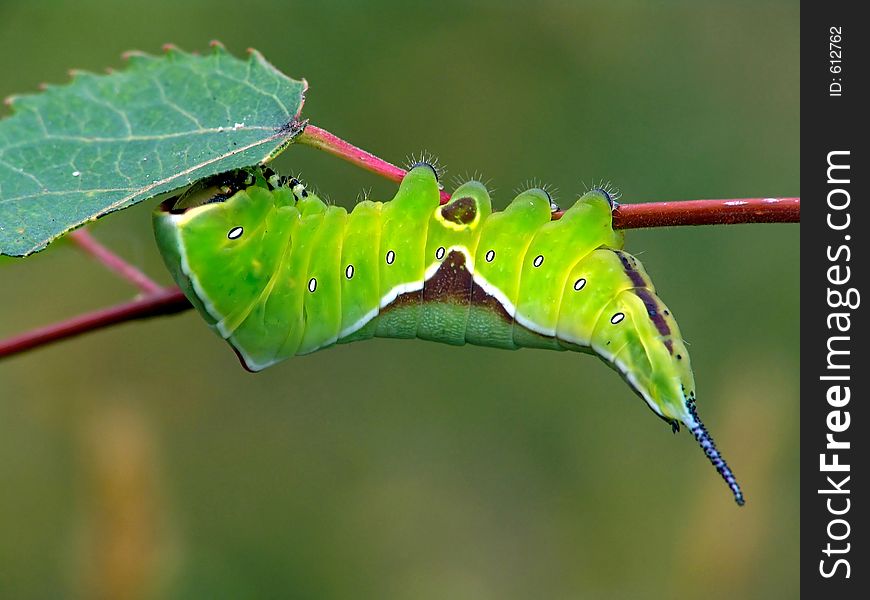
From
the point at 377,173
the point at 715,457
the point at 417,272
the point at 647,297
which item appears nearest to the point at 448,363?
the point at 417,272

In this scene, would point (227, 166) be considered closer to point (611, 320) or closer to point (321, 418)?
point (611, 320)

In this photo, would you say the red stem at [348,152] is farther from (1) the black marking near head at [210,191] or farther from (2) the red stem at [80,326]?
(2) the red stem at [80,326]

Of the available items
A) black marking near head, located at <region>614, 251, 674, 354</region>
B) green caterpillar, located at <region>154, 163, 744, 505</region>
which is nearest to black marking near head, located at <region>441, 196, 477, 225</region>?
green caterpillar, located at <region>154, 163, 744, 505</region>

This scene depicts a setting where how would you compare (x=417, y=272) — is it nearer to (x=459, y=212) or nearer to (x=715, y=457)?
(x=459, y=212)

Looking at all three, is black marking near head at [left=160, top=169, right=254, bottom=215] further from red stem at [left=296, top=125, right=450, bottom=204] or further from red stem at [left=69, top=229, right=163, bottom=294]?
red stem at [left=69, top=229, right=163, bottom=294]
